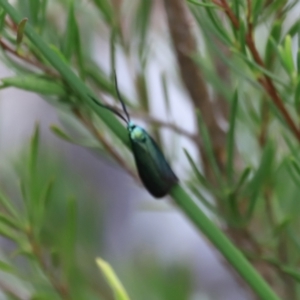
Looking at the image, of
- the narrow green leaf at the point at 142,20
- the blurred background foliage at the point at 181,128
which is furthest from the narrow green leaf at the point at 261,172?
the narrow green leaf at the point at 142,20

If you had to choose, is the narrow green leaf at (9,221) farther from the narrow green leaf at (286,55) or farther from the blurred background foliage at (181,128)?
the narrow green leaf at (286,55)

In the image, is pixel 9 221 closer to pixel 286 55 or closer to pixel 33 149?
pixel 33 149

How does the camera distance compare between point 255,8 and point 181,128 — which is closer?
point 255,8

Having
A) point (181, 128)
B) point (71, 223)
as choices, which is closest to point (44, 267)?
point (71, 223)

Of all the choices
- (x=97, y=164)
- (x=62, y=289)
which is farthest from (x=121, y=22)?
(x=97, y=164)

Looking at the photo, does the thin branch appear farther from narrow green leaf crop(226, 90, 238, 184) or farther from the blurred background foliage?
narrow green leaf crop(226, 90, 238, 184)

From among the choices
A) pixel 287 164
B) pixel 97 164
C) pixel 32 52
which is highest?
pixel 32 52

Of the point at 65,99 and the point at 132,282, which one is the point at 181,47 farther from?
the point at 132,282
